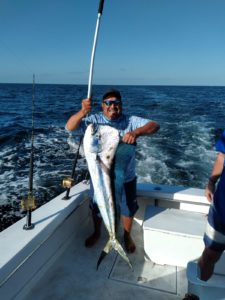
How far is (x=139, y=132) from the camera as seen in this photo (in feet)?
6.63

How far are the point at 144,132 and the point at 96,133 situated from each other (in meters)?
0.45

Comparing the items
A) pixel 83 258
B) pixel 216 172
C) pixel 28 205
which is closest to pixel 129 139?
pixel 216 172

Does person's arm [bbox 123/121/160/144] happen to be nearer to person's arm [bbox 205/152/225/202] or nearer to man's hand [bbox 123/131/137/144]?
man's hand [bbox 123/131/137/144]

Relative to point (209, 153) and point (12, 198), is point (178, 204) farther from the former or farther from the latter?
point (209, 153)

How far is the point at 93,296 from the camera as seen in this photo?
222 centimetres

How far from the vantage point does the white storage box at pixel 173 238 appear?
95.4 inches

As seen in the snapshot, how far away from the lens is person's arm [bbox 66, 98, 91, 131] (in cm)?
209

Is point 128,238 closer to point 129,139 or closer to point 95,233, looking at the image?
point 95,233

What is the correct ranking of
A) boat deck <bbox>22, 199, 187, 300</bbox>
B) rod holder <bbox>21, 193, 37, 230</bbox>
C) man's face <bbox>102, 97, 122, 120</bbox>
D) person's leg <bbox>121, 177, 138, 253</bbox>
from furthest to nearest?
person's leg <bbox>121, 177, 138, 253</bbox> < man's face <bbox>102, 97, 122, 120</bbox> < boat deck <bbox>22, 199, 187, 300</bbox> < rod holder <bbox>21, 193, 37, 230</bbox>

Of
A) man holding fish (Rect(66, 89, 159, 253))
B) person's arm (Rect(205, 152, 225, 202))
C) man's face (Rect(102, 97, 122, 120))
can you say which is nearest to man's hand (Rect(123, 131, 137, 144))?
man holding fish (Rect(66, 89, 159, 253))

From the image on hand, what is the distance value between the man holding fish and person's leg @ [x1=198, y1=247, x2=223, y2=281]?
69cm

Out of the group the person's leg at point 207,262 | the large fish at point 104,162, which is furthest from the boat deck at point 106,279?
the large fish at point 104,162

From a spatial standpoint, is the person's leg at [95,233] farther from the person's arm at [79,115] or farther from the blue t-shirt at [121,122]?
the person's arm at [79,115]

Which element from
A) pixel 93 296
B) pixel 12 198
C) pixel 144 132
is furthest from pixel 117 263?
pixel 12 198
